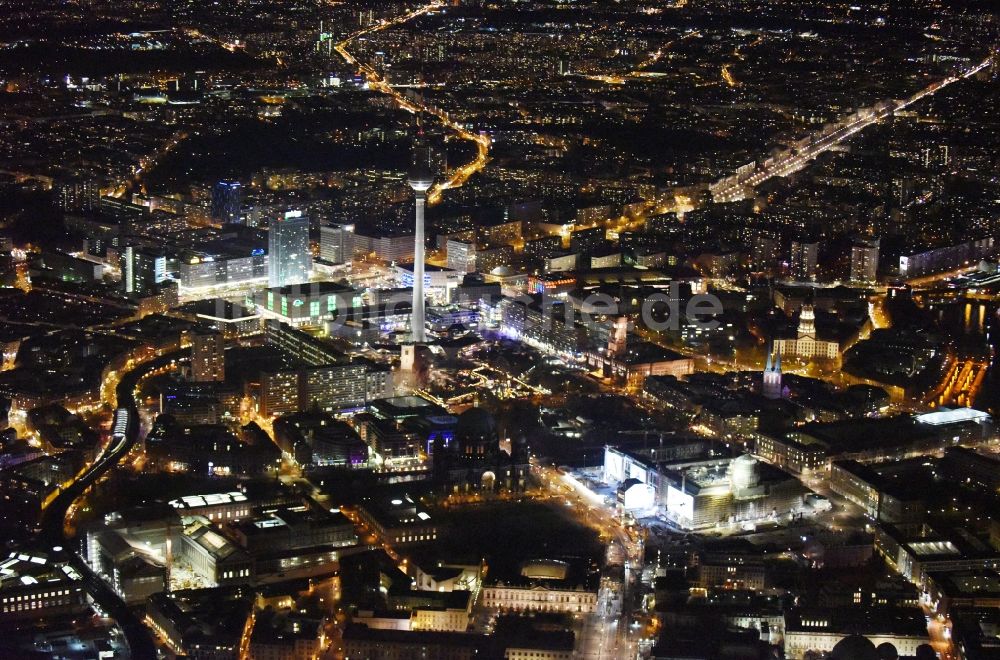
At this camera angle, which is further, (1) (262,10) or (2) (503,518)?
(1) (262,10)

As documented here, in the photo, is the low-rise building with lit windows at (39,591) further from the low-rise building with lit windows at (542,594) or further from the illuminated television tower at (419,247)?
the illuminated television tower at (419,247)

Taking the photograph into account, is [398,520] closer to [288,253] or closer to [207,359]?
[207,359]

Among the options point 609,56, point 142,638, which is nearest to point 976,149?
point 609,56

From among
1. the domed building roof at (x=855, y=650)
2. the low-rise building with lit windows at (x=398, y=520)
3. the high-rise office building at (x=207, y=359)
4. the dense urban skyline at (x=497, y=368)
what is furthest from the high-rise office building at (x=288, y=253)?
the domed building roof at (x=855, y=650)

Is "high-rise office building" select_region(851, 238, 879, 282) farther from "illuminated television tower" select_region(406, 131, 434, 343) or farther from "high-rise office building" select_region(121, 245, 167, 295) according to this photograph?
"high-rise office building" select_region(121, 245, 167, 295)

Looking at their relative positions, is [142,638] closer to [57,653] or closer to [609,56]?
[57,653]

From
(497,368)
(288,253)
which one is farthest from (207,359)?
(288,253)

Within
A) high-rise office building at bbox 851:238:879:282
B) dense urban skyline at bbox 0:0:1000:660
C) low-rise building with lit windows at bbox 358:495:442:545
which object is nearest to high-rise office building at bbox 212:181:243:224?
dense urban skyline at bbox 0:0:1000:660
